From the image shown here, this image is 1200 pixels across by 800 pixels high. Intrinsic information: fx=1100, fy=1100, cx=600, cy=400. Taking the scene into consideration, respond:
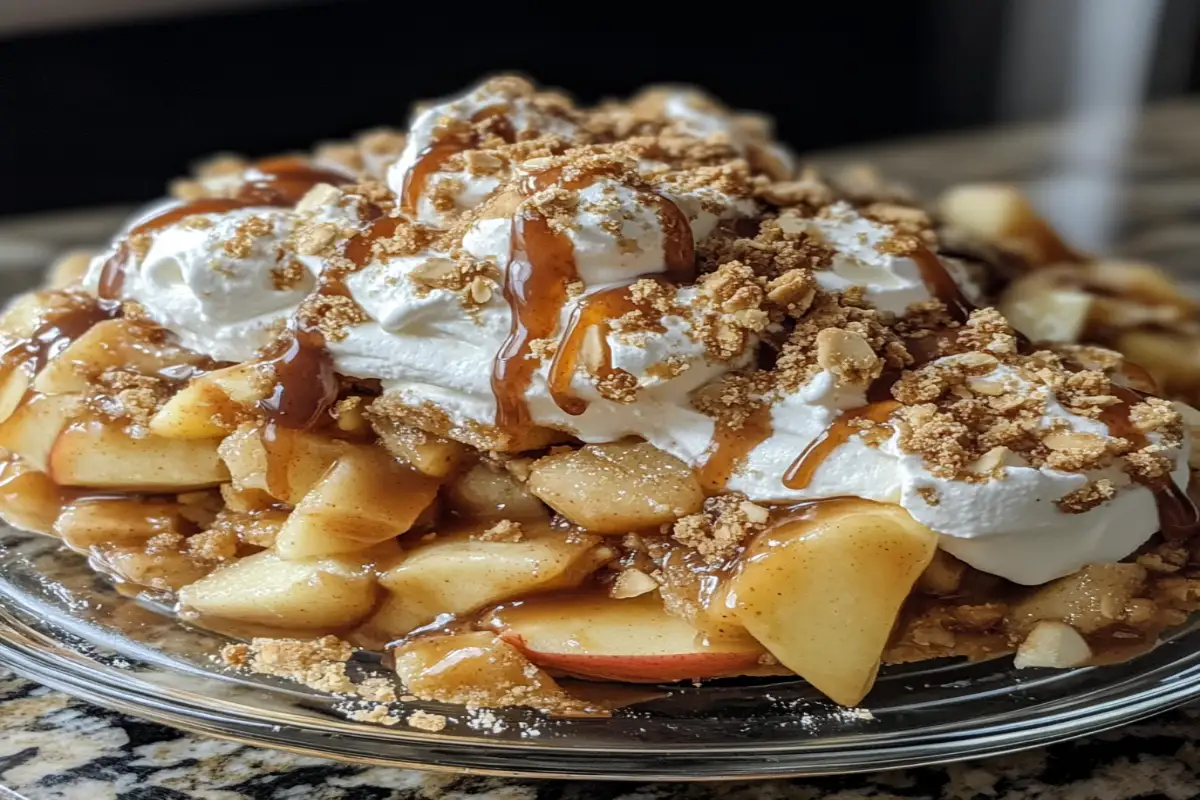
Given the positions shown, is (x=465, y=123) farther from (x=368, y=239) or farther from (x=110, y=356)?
(x=110, y=356)

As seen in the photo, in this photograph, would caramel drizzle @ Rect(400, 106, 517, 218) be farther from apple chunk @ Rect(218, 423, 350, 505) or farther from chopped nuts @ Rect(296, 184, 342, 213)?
apple chunk @ Rect(218, 423, 350, 505)

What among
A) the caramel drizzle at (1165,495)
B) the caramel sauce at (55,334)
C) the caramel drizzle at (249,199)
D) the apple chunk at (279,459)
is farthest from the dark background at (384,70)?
the caramel drizzle at (1165,495)

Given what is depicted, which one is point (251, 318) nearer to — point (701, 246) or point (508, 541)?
point (508, 541)

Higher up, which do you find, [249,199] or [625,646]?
[249,199]

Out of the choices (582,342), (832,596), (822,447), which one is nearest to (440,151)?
(582,342)

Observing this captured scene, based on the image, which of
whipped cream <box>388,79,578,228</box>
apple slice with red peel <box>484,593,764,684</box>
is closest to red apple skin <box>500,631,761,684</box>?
apple slice with red peel <box>484,593,764,684</box>

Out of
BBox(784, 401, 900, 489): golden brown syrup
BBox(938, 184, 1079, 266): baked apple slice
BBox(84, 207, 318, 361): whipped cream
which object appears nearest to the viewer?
BBox(784, 401, 900, 489): golden brown syrup

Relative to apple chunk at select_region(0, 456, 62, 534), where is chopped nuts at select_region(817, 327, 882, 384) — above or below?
above
